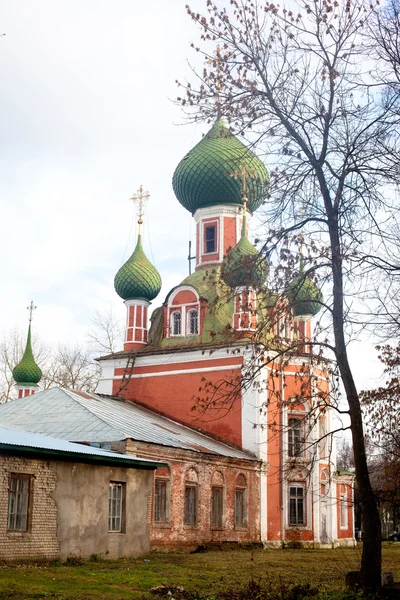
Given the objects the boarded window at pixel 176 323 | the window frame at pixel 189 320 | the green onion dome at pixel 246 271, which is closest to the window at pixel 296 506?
the window frame at pixel 189 320

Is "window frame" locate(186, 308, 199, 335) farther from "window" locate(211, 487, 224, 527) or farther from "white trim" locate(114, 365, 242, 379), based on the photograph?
"window" locate(211, 487, 224, 527)

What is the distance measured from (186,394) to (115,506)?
32.8 ft

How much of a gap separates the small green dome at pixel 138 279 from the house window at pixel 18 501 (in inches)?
568

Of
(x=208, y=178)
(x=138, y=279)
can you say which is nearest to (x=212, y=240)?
(x=208, y=178)

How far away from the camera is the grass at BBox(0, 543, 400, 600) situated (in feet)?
32.1

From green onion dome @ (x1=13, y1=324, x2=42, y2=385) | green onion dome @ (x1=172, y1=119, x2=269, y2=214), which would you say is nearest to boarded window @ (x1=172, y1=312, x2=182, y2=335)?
green onion dome @ (x1=172, y1=119, x2=269, y2=214)

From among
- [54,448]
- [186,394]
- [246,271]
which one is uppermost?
[186,394]

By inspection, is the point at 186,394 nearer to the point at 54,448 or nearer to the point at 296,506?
the point at 296,506

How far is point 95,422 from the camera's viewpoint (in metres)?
18.8

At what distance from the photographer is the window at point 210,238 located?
1115 inches

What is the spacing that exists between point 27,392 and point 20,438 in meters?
18.0

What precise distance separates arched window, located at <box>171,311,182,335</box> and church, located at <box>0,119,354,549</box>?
0.11 feet

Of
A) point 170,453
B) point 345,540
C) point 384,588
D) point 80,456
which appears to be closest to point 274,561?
point 170,453

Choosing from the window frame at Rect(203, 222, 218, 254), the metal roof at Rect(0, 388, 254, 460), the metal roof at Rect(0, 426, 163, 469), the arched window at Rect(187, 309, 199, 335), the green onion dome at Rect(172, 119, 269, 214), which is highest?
the green onion dome at Rect(172, 119, 269, 214)
